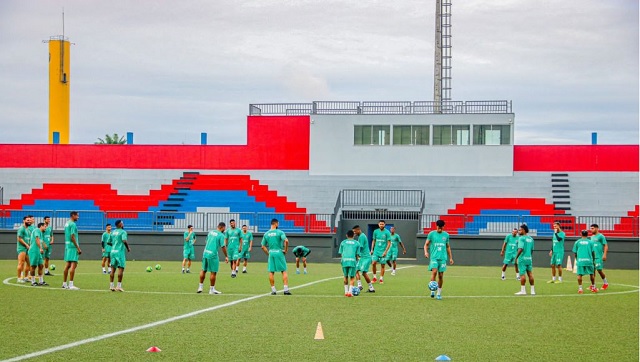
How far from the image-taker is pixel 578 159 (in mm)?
54094

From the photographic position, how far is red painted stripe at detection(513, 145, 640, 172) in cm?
5381

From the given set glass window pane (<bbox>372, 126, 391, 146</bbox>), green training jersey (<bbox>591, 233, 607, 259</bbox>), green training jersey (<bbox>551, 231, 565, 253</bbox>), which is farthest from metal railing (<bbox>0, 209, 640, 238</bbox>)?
green training jersey (<bbox>591, 233, 607, 259</bbox>)

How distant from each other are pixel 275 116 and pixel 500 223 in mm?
19550

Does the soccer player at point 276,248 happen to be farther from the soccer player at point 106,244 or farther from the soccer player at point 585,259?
the soccer player at point 585,259

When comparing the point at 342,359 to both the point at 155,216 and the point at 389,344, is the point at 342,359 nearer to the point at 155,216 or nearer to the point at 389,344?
the point at 389,344

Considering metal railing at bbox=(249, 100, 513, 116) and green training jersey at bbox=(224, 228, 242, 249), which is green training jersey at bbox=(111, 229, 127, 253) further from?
metal railing at bbox=(249, 100, 513, 116)

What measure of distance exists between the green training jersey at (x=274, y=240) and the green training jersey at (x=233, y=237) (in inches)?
361

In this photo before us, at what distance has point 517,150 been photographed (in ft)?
180

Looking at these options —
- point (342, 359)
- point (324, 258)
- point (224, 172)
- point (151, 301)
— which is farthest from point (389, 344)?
point (224, 172)

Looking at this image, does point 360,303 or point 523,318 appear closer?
point 523,318

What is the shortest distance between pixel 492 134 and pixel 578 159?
5.61 meters

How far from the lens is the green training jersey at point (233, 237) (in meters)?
30.4

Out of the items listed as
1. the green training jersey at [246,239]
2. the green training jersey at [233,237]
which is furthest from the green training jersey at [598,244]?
the green training jersey at [246,239]

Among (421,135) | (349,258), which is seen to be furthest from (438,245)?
(421,135)
